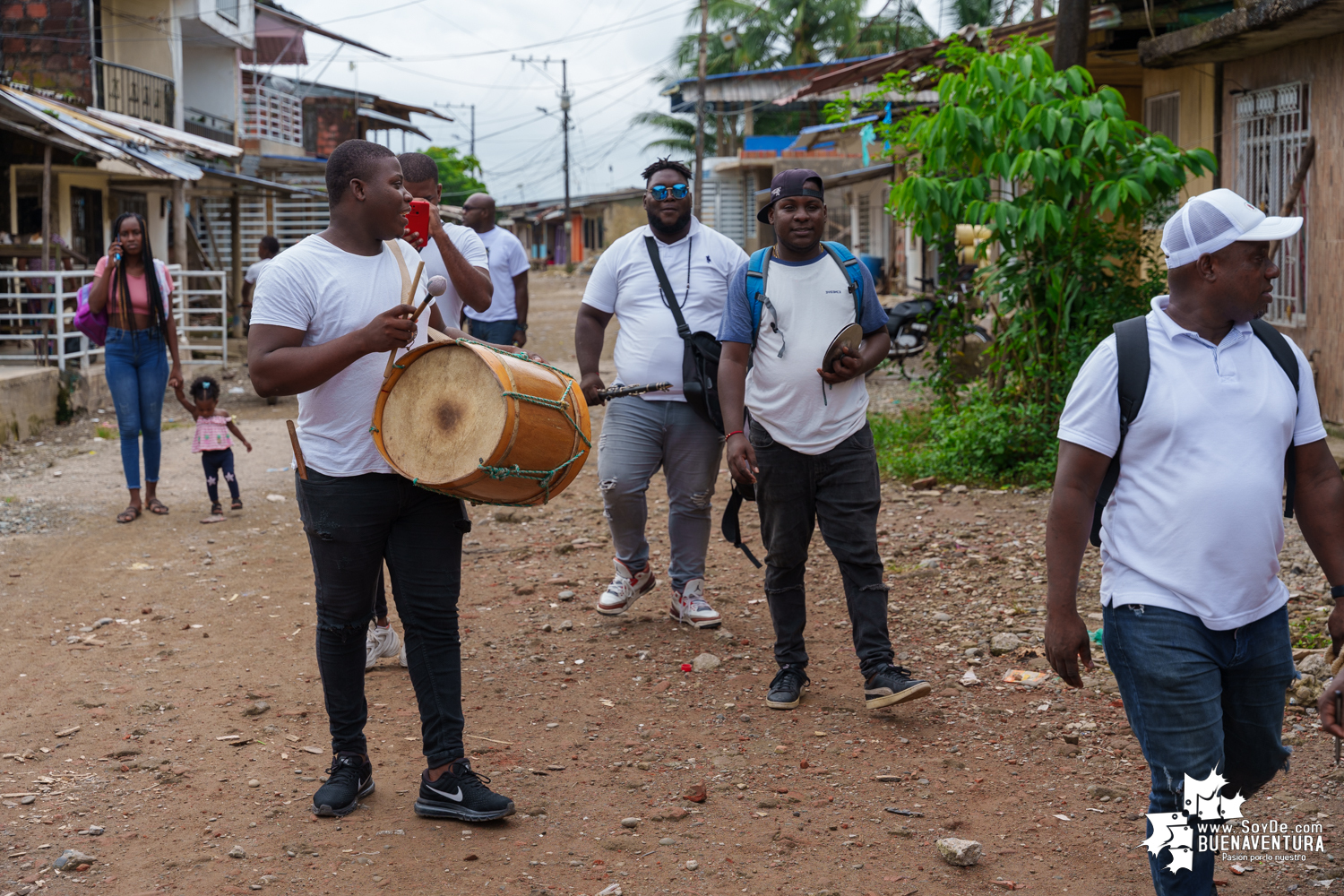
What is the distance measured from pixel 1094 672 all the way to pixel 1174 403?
8.02ft

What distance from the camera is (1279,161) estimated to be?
8883 mm

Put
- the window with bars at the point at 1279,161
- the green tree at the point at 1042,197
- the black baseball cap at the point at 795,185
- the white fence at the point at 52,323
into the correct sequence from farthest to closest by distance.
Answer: the white fence at the point at 52,323, the window with bars at the point at 1279,161, the green tree at the point at 1042,197, the black baseball cap at the point at 795,185

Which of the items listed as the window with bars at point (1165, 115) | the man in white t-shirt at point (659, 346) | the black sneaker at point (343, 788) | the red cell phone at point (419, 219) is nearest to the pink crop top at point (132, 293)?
the man in white t-shirt at point (659, 346)

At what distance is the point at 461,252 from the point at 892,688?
2.33 metres

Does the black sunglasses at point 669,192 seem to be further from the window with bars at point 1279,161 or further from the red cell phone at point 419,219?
the window with bars at point 1279,161

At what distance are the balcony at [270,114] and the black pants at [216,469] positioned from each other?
883 inches

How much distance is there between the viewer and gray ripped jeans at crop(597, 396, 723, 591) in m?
5.53

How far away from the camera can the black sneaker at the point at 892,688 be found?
4.41 meters

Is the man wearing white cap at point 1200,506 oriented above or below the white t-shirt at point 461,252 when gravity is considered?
below

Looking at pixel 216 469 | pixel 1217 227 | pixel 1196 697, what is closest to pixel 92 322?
pixel 216 469

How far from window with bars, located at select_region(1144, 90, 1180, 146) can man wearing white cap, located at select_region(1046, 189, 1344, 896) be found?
844cm

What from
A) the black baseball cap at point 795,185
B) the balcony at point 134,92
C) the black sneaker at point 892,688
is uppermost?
the balcony at point 134,92

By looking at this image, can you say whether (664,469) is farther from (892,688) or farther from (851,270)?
(892,688)

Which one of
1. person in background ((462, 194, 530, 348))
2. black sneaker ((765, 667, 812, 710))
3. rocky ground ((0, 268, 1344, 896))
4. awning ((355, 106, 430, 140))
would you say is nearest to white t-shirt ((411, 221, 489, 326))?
rocky ground ((0, 268, 1344, 896))
